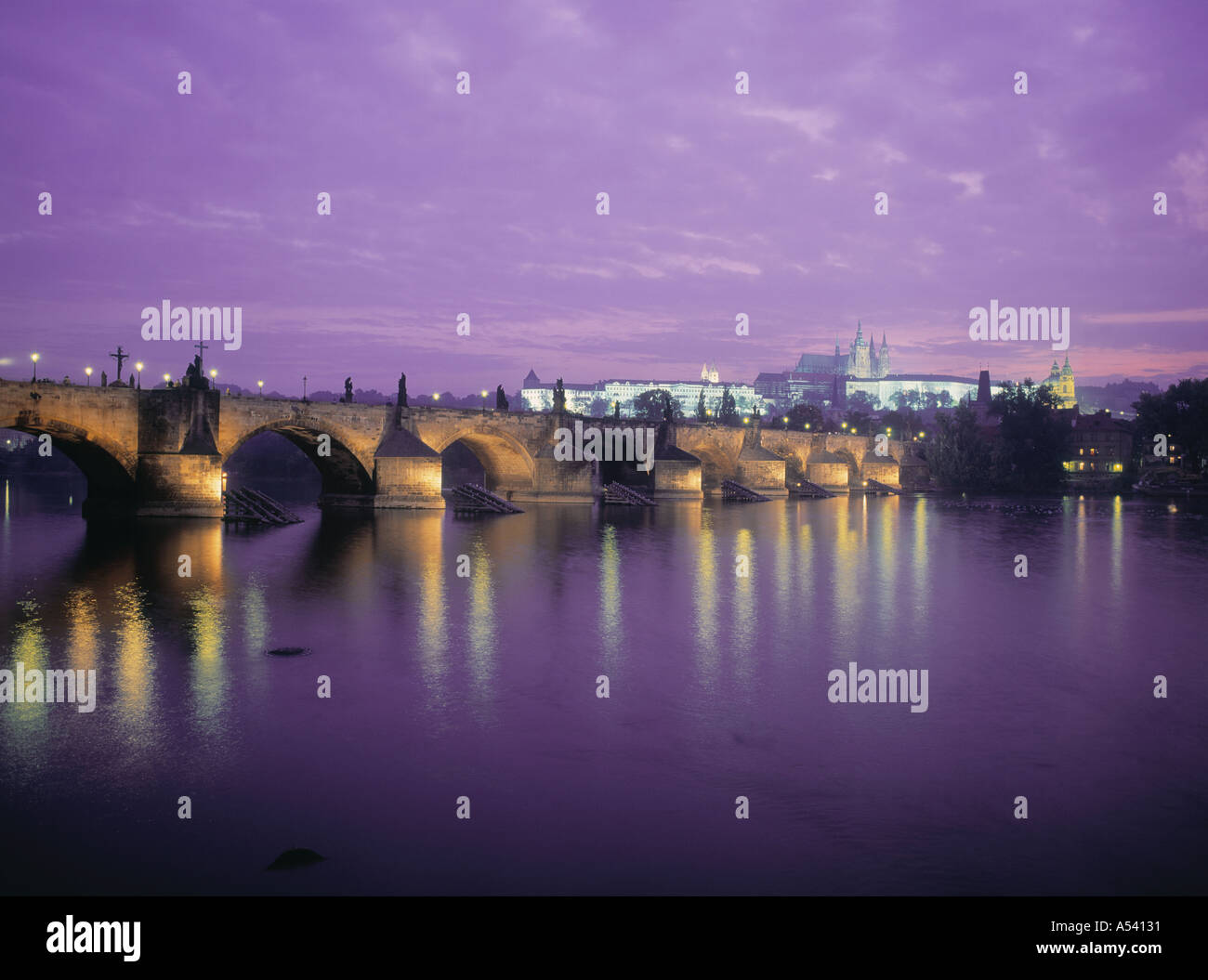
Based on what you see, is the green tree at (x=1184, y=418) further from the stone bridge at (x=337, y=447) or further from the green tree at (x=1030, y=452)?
the stone bridge at (x=337, y=447)

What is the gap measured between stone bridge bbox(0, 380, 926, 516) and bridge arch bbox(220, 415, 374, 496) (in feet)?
0.22

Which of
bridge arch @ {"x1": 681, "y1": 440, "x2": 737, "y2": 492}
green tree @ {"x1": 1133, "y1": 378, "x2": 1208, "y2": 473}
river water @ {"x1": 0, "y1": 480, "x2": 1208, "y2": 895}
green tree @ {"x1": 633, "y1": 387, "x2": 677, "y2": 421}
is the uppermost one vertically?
green tree @ {"x1": 633, "y1": 387, "x2": 677, "y2": 421}

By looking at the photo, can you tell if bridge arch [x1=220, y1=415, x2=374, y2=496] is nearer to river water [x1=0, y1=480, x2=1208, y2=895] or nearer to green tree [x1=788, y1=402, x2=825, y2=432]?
river water [x1=0, y1=480, x2=1208, y2=895]

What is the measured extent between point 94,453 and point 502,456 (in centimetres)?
2243

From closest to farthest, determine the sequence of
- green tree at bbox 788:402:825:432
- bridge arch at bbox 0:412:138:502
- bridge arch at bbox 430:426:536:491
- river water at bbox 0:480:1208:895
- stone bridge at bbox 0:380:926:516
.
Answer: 1. river water at bbox 0:480:1208:895
2. bridge arch at bbox 0:412:138:502
3. stone bridge at bbox 0:380:926:516
4. bridge arch at bbox 430:426:536:491
5. green tree at bbox 788:402:825:432

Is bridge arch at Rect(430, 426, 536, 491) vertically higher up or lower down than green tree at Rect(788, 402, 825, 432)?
lower down

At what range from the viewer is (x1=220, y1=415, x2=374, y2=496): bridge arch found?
3744 cm

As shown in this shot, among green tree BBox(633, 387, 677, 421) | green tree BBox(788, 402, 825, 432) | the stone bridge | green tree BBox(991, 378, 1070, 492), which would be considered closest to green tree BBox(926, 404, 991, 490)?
green tree BBox(991, 378, 1070, 492)

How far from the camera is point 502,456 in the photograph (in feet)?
169

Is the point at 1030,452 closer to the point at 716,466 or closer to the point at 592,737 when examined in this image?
the point at 716,466

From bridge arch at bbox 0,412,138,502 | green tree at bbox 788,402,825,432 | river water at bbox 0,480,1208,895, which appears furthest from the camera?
green tree at bbox 788,402,825,432

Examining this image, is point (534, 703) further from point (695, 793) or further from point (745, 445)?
point (745, 445)

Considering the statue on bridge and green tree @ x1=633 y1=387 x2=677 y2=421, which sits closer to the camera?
the statue on bridge

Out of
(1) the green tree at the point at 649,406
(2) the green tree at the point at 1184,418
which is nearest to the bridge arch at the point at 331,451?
(2) the green tree at the point at 1184,418
